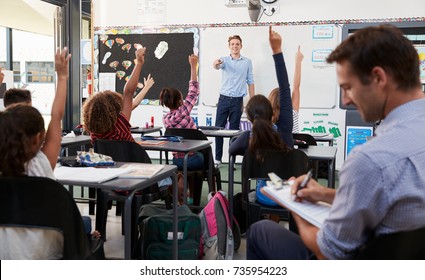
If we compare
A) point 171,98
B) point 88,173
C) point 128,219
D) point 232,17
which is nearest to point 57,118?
point 88,173

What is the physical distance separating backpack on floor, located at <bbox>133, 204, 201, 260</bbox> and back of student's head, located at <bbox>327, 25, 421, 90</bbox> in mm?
1666

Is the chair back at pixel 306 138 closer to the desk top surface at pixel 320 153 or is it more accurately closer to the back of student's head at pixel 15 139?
the desk top surface at pixel 320 153

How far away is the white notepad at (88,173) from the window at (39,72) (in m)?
4.40

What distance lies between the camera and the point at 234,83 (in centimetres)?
655

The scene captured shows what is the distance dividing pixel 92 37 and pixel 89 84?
72 centimetres

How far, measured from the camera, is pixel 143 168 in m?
2.34

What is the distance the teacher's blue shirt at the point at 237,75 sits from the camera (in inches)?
257

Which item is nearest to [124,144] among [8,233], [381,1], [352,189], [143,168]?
[143,168]

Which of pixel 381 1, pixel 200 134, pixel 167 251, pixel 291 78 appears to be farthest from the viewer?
pixel 291 78

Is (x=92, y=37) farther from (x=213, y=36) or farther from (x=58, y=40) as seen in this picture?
(x=213, y=36)

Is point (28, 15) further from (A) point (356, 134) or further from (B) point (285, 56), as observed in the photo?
(A) point (356, 134)

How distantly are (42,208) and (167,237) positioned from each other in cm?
113

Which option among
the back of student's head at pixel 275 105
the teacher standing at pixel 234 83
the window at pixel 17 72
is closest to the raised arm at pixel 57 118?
the back of student's head at pixel 275 105

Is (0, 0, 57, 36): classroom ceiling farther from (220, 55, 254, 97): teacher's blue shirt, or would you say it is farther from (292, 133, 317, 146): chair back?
(292, 133, 317, 146): chair back
